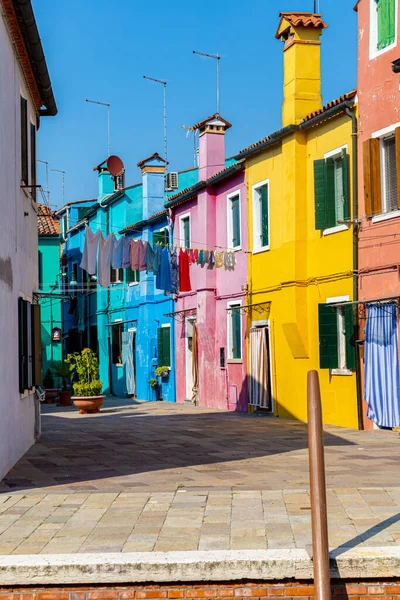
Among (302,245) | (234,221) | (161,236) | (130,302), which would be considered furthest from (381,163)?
(130,302)

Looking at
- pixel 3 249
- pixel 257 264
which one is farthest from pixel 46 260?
pixel 3 249

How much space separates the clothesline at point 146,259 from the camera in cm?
1902

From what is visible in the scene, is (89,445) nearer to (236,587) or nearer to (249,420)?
(249,420)

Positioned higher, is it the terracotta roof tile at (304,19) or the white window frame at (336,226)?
the terracotta roof tile at (304,19)

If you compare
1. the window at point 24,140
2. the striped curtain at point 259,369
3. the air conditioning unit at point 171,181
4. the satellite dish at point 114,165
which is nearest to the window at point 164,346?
the air conditioning unit at point 171,181

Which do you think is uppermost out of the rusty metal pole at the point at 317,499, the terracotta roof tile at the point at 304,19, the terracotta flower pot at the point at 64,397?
the terracotta roof tile at the point at 304,19

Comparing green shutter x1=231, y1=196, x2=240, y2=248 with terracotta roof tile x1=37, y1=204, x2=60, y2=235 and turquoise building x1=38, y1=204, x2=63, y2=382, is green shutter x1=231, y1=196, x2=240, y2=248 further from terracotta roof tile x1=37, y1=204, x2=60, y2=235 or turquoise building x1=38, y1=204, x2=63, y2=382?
turquoise building x1=38, y1=204, x2=63, y2=382

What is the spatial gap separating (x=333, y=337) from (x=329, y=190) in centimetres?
288

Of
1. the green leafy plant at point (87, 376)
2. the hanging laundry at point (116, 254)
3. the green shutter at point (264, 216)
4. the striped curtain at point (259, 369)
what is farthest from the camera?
the green leafy plant at point (87, 376)

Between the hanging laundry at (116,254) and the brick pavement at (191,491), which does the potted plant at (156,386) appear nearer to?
the hanging laundry at (116,254)

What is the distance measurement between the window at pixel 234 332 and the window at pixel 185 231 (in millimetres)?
3895

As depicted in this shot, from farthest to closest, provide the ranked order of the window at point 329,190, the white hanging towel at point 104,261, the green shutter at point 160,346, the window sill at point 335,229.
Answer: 1. the green shutter at point 160,346
2. the white hanging towel at point 104,261
3. the window at point 329,190
4. the window sill at point 335,229

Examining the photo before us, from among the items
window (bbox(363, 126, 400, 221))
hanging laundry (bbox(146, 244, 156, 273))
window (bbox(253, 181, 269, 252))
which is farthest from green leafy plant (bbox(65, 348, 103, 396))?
window (bbox(363, 126, 400, 221))

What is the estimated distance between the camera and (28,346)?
45.3 feet
